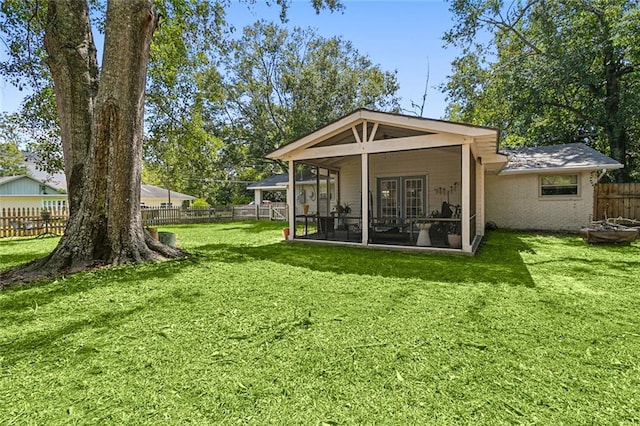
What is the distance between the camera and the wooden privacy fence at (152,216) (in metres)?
11.5

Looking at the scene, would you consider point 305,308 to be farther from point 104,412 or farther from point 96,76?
point 96,76

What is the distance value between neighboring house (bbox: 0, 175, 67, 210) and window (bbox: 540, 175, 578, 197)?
26.9 meters

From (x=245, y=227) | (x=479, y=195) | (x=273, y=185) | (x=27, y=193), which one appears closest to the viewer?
(x=479, y=195)

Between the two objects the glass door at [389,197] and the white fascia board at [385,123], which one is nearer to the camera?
the white fascia board at [385,123]

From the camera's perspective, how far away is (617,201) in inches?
417

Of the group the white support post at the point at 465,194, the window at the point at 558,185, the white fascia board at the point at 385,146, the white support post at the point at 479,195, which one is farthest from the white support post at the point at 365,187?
the window at the point at 558,185

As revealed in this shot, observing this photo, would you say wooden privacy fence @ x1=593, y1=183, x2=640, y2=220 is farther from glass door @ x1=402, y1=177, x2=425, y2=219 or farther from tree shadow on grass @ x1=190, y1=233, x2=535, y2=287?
glass door @ x1=402, y1=177, x2=425, y2=219

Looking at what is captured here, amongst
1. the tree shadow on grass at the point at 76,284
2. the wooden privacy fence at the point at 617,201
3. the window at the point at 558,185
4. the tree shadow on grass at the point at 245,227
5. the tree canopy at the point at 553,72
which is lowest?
the tree shadow on grass at the point at 76,284

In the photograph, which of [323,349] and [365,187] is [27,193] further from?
[323,349]

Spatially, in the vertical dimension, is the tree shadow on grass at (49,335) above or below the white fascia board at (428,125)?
below

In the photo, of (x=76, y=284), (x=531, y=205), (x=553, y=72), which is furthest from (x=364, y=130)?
(x=553, y=72)

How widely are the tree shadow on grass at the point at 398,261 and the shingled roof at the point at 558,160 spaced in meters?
3.64

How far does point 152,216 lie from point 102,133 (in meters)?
12.5

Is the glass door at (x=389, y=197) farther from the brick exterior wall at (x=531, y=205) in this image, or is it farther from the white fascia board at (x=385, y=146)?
the brick exterior wall at (x=531, y=205)
